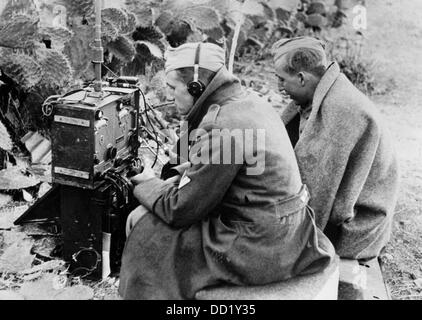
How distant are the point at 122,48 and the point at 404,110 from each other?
4298mm

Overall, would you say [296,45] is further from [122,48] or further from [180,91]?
[122,48]

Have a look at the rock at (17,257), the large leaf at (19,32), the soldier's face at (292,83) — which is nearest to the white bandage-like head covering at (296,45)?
the soldier's face at (292,83)

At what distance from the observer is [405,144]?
771cm

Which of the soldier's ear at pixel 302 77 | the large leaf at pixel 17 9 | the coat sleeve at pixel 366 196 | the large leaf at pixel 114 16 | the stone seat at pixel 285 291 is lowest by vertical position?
the stone seat at pixel 285 291

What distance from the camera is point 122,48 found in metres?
6.86

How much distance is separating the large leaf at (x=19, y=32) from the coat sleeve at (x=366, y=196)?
314 centimetres

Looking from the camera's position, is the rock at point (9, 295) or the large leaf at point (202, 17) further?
the large leaf at point (202, 17)

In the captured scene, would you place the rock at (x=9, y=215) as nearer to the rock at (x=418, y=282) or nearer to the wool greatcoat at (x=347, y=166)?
the wool greatcoat at (x=347, y=166)

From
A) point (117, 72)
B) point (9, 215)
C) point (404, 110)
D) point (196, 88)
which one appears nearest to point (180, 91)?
point (196, 88)

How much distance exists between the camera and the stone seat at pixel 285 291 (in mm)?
3340

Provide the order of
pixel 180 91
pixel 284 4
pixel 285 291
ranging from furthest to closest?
pixel 284 4 → pixel 180 91 → pixel 285 291

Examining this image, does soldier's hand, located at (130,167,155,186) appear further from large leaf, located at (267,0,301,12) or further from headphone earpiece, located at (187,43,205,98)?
large leaf, located at (267,0,301,12)

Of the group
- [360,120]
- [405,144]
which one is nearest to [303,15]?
[405,144]

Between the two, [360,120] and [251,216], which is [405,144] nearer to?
[360,120]
